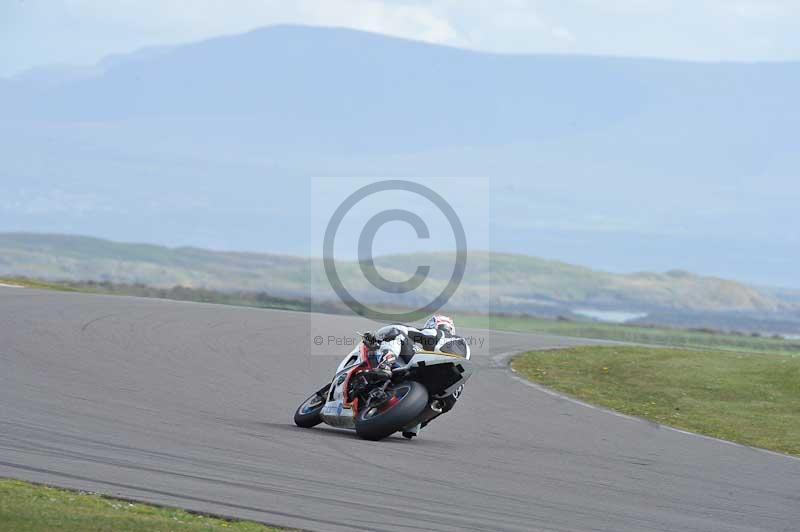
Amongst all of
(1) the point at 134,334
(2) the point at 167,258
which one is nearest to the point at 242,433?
(1) the point at 134,334

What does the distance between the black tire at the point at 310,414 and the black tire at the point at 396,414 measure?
0.88 meters

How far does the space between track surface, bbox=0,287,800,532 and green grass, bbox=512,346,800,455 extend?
53.4 inches

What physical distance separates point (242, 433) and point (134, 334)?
11816mm

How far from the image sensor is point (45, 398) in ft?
52.7

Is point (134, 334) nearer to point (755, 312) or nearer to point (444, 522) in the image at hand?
point (444, 522)

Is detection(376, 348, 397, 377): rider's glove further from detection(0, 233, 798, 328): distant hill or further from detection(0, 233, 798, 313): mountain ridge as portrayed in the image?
detection(0, 233, 798, 313): mountain ridge

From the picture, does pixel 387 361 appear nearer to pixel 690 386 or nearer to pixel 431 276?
pixel 690 386

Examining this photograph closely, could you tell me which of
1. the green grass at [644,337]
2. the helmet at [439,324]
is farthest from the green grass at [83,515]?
the green grass at [644,337]

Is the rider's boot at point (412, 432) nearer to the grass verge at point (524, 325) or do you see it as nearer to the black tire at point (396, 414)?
the black tire at point (396, 414)

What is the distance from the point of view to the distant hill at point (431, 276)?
422ft

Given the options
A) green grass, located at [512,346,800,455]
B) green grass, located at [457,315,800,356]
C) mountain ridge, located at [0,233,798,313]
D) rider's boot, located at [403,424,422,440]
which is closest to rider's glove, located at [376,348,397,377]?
rider's boot, located at [403,424,422,440]

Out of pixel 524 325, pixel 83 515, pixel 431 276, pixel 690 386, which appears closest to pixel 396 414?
pixel 83 515

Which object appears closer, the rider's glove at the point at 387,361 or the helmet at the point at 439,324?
the rider's glove at the point at 387,361

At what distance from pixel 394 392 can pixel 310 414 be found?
1356 mm
